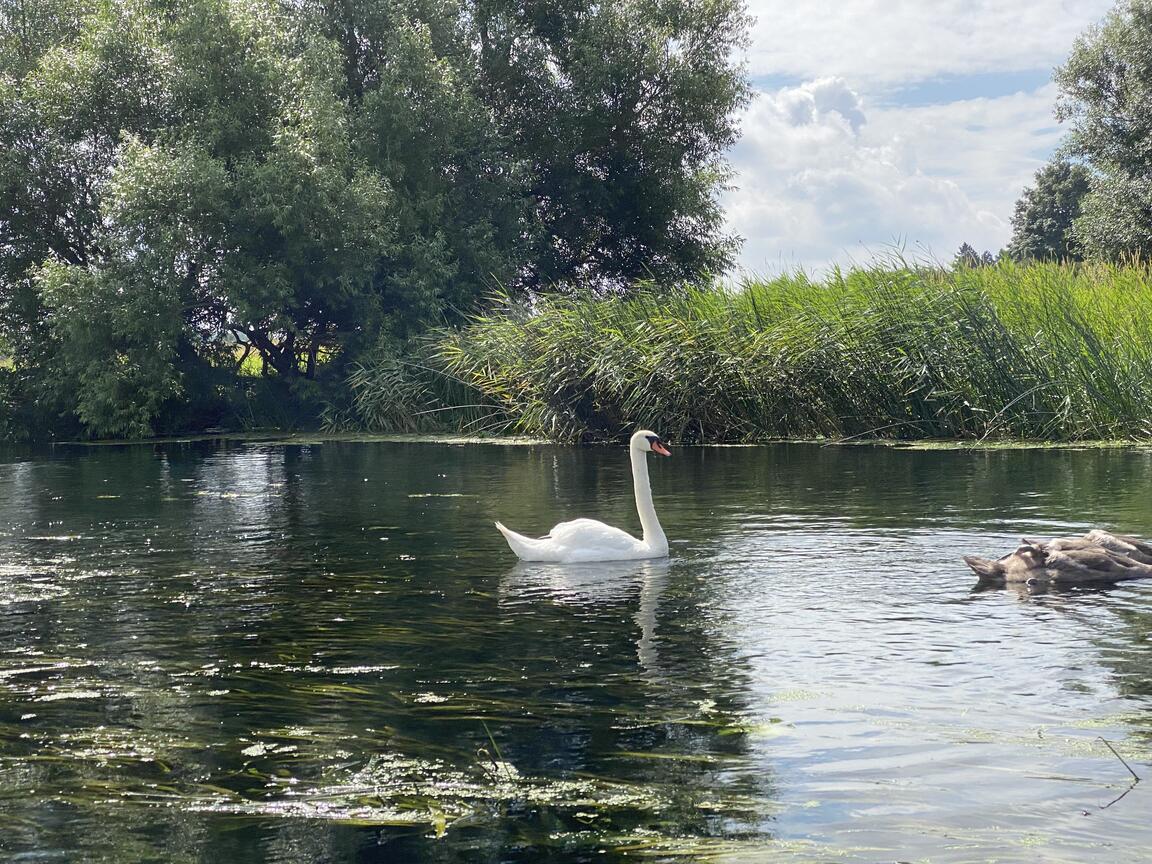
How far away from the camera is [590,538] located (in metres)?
13.7

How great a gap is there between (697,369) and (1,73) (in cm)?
2612

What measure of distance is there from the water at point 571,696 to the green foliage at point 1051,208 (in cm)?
7416

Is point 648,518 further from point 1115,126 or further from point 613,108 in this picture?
point 1115,126

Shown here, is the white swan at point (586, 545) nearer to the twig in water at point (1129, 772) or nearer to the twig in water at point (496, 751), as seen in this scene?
the twig in water at point (496, 751)

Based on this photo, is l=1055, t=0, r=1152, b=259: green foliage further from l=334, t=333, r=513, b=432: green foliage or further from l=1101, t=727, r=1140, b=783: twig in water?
l=1101, t=727, r=1140, b=783: twig in water

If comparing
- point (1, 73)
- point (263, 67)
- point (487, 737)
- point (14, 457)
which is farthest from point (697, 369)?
point (1, 73)

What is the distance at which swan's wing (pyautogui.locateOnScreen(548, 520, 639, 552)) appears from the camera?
13.7m

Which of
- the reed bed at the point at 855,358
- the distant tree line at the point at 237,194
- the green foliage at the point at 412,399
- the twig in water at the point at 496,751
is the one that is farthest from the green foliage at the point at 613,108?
the twig in water at the point at 496,751

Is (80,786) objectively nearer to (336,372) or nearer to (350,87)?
(336,372)

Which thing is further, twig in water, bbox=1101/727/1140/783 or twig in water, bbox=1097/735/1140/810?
twig in water, bbox=1101/727/1140/783

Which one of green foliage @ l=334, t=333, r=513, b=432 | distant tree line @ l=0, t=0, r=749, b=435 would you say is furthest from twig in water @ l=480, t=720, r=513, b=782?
distant tree line @ l=0, t=0, r=749, b=435

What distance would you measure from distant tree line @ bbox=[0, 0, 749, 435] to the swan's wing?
27.2m

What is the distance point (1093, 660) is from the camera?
8.88 m

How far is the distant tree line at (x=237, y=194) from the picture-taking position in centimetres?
3891
